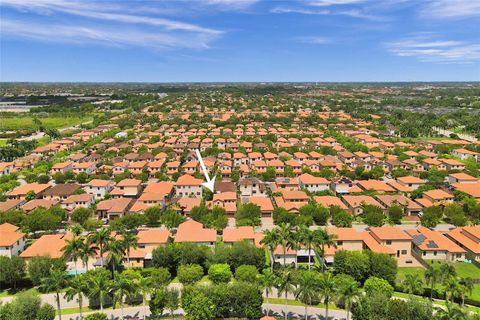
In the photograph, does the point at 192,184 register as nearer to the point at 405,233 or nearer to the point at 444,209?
the point at 405,233

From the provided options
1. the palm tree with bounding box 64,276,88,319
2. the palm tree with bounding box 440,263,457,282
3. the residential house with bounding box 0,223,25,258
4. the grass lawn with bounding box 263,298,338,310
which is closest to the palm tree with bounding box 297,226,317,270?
the grass lawn with bounding box 263,298,338,310

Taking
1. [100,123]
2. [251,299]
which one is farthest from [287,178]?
[100,123]

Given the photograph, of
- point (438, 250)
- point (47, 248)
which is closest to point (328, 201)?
point (438, 250)

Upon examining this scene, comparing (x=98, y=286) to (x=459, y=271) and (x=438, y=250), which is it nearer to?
(x=438, y=250)

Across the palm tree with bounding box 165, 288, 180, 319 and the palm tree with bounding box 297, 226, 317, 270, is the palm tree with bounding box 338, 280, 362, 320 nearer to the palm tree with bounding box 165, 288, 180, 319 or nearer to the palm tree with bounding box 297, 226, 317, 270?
the palm tree with bounding box 297, 226, 317, 270

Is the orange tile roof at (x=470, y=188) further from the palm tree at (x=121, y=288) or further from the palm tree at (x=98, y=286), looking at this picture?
the palm tree at (x=98, y=286)
